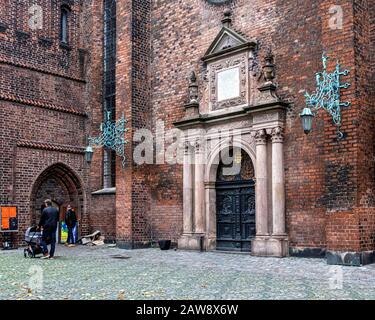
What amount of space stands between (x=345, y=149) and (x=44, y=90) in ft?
35.4

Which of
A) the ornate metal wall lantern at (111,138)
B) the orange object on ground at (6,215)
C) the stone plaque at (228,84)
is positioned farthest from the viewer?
the ornate metal wall lantern at (111,138)

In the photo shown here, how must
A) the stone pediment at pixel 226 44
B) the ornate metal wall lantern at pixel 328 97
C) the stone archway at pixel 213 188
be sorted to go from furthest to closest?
the stone archway at pixel 213 188
the stone pediment at pixel 226 44
the ornate metal wall lantern at pixel 328 97

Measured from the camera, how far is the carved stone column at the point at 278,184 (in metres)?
12.2

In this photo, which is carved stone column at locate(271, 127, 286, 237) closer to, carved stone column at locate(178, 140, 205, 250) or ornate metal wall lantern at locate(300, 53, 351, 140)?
ornate metal wall lantern at locate(300, 53, 351, 140)

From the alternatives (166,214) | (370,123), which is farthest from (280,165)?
(166,214)

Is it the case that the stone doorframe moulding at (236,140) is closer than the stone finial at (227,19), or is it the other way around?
Result: the stone doorframe moulding at (236,140)

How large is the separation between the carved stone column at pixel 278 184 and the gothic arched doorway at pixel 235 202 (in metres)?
1.15

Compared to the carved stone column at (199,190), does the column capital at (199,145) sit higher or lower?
higher

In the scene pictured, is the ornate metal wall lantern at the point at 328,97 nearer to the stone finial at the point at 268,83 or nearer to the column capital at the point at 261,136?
the stone finial at the point at 268,83

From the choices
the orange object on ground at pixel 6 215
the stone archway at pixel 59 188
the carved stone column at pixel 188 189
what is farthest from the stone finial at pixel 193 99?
the orange object on ground at pixel 6 215

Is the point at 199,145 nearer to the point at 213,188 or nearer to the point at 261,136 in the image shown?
the point at 213,188

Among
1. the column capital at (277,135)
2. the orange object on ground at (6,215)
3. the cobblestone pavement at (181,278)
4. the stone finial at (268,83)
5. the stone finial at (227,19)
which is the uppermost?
the stone finial at (227,19)
